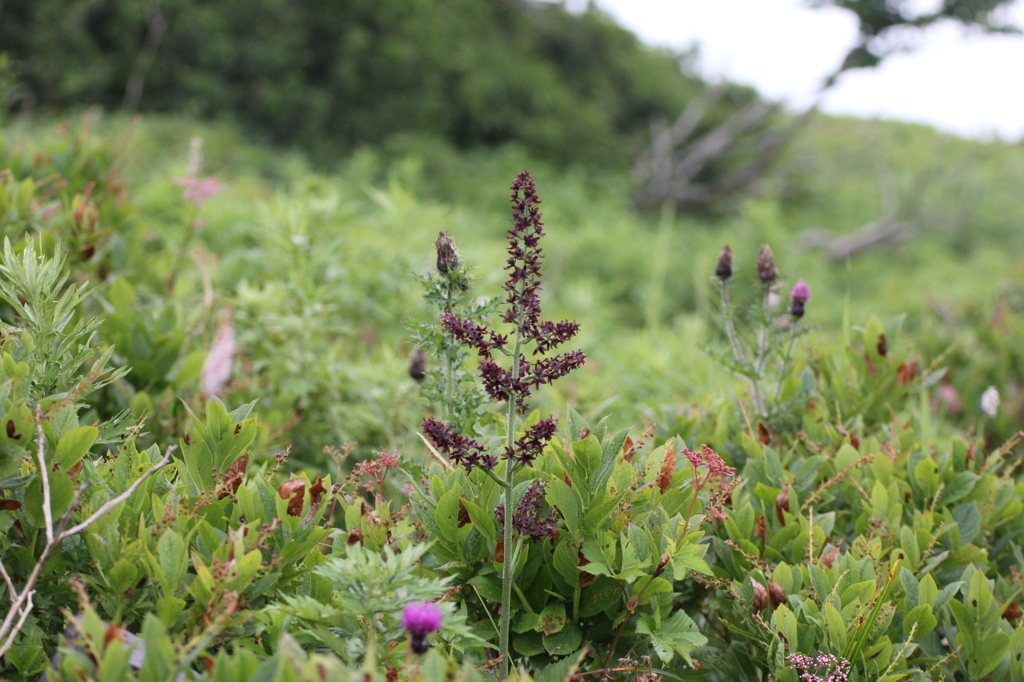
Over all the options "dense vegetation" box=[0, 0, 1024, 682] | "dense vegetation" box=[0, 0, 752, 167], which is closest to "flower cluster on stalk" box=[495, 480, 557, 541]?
"dense vegetation" box=[0, 0, 1024, 682]

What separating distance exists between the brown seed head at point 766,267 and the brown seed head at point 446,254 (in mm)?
894

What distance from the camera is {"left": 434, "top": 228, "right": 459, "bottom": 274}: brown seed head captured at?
1.36m

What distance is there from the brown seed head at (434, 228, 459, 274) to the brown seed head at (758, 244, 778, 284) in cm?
89

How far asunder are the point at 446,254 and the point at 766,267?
3.05 feet

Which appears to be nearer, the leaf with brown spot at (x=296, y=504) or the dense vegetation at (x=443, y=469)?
the dense vegetation at (x=443, y=469)

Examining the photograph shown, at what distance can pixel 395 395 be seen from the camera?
2469mm

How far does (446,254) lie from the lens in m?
1.37

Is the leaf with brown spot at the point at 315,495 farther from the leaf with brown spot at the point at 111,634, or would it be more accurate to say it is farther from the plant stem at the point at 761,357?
the plant stem at the point at 761,357

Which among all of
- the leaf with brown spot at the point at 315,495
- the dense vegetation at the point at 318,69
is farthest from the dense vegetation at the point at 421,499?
the dense vegetation at the point at 318,69

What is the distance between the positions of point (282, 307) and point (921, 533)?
2.17m

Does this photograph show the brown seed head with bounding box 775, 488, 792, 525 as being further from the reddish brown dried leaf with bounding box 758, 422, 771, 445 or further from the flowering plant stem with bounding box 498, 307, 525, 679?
the flowering plant stem with bounding box 498, 307, 525, 679

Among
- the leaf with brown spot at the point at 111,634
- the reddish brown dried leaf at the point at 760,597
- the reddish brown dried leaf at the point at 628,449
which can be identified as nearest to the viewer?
the leaf with brown spot at the point at 111,634

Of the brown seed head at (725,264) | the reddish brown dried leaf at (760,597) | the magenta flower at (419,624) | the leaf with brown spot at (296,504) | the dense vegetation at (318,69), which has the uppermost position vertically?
the dense vegetation at (318,69)

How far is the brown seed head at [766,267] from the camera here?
1827 mm
